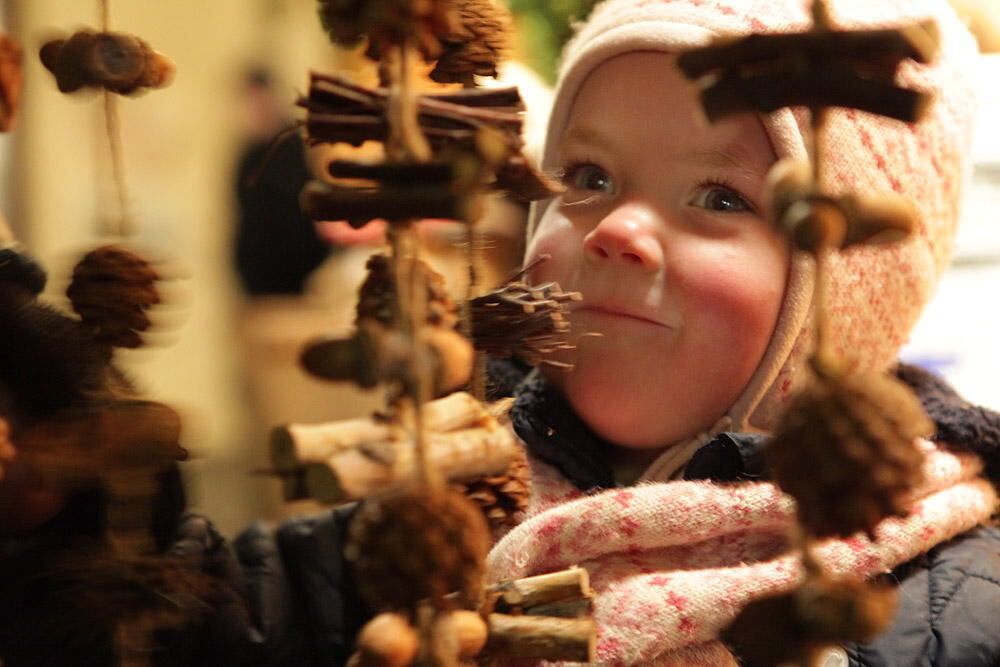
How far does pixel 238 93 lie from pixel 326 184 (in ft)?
8.05

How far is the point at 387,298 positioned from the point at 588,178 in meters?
0.34

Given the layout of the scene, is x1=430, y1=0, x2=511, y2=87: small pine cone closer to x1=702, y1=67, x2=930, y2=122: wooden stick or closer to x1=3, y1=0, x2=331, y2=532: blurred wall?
x1=702, y1=67, x2=930, y2=122: wooden stick

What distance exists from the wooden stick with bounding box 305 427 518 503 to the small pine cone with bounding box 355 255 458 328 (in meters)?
0.05

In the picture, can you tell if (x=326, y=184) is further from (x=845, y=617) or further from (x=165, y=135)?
(x=165, y=135)

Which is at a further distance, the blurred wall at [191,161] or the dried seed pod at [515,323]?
the blurred wall at [191,161]

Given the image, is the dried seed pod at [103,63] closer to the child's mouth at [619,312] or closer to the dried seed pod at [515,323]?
the dried seed pod at [515,323]

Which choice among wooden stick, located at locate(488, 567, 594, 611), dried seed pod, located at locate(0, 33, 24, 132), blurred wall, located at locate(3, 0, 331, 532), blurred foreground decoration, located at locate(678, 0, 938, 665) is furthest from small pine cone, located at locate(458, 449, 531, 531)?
blurred wall, located at locate(3, 0, 331, 532)

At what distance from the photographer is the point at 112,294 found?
510mm

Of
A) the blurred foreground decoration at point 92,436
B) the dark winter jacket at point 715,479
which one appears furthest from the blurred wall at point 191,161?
the blurred foreground decoration at point 92,436

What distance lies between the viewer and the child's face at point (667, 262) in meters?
0.70

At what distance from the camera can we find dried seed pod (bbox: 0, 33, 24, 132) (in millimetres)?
449

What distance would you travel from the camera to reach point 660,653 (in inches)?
25.8

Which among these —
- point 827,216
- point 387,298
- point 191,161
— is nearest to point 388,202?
point 387,298

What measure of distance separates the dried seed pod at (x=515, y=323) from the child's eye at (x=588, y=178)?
185 millimetres
